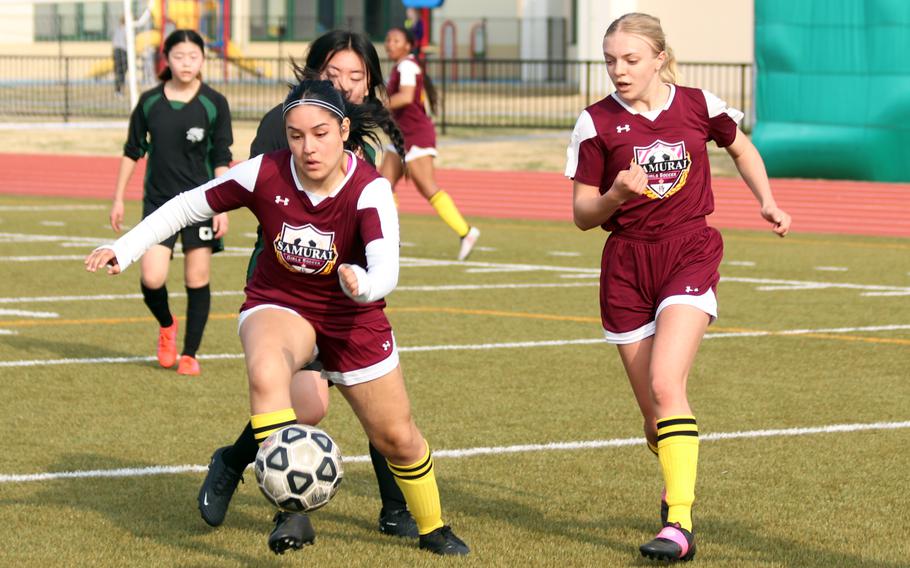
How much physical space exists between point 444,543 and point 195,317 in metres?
4.45

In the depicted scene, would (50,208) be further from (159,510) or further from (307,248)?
(307,248)

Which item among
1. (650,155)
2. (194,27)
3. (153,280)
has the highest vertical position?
(194,27)

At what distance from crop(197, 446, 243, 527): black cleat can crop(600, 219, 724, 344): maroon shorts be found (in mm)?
1622

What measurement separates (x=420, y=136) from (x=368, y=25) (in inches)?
1634

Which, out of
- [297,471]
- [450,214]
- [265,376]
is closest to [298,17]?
[450,214]

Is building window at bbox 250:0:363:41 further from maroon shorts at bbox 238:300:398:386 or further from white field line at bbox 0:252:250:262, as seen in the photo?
maroon shorts at bbox 238:300:398:386

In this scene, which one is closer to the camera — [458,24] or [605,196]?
[605,196]

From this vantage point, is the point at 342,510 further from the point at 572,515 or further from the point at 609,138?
the point at 609,138

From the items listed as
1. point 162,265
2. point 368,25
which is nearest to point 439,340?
point 162,265

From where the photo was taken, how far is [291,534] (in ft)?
18.2

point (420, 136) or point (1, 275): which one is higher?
point (420, 136)

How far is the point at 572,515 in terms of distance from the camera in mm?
6695

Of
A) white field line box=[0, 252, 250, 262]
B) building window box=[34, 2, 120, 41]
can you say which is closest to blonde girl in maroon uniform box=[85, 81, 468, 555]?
white field line box=[0, 252, 250, 262]

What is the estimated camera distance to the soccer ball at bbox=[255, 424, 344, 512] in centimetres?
532
